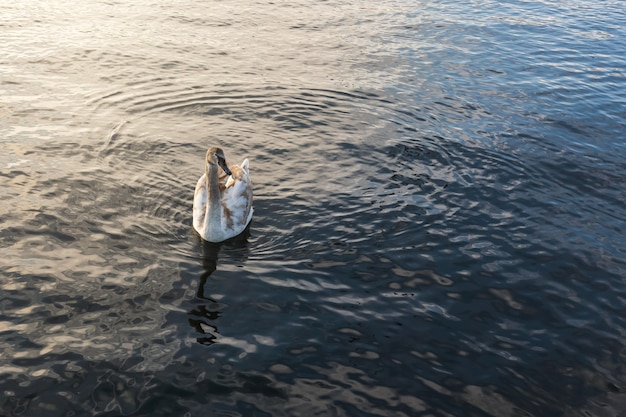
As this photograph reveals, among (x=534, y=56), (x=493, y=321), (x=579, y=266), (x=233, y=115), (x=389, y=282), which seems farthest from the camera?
(x=534, y=56)

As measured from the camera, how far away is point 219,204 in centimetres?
1267

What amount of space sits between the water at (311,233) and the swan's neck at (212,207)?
0.50 m

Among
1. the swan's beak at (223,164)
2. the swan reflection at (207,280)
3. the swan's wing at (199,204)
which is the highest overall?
the swan's beak at (223,164)

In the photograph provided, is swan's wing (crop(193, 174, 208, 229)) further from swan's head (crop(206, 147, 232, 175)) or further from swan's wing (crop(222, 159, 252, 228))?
swan's head (crop(206, 147, 232, 175))

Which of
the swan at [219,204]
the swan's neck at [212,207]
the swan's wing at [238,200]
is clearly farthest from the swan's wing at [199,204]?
the swan's wing at [238,200]

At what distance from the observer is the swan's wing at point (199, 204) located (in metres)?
12.8

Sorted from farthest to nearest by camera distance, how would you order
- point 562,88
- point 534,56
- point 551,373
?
point 534,56 → point 562,88 → point 551,373

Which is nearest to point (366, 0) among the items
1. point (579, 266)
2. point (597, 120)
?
point (597, 120)

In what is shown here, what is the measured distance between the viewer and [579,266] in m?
12.5

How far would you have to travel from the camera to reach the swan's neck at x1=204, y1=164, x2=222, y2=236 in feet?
41.0

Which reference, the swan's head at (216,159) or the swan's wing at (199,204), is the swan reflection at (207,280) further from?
the swan's head at (216,159)

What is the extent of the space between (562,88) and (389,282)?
44.5 feet

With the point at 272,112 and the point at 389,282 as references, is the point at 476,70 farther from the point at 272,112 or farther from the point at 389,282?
the point at 389,282

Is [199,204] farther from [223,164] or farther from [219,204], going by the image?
[223,164]
